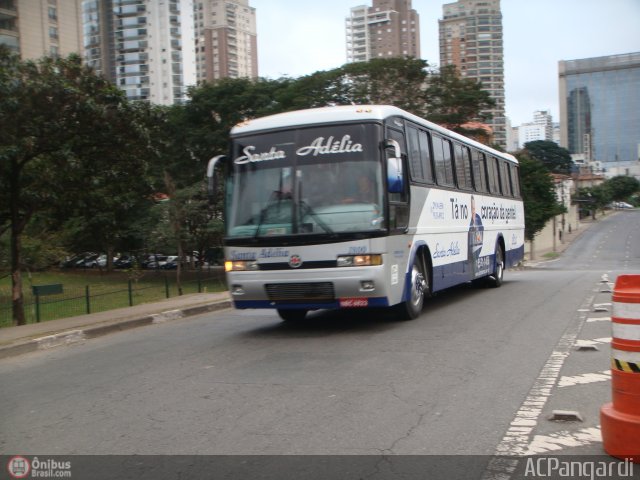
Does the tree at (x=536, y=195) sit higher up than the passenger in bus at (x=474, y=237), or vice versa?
the tree at (x=536, y=195)

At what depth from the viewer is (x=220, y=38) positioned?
166500mm

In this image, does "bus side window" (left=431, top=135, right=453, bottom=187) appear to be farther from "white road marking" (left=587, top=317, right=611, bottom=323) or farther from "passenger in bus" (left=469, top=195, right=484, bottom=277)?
"white road marking" (left=587, top=317, right=611, bottom=323)

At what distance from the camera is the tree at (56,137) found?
12398 mm

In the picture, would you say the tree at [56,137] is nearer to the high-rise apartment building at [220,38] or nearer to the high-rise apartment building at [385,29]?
the high-rise apartment building at [220,38]

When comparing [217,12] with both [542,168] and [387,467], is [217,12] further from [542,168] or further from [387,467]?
[387,467]

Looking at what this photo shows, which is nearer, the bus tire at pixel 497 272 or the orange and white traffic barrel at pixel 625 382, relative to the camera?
the orange and white traffic barrel at pixel 625 382

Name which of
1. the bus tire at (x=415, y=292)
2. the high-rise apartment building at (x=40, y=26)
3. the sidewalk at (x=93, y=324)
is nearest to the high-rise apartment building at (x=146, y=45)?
the high-rise apartment building at (x=40, y=26)

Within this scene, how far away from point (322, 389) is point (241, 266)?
3.74 meters

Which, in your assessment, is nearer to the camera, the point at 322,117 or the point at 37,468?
the point at 37,468

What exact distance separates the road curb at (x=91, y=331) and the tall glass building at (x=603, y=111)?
166 meters

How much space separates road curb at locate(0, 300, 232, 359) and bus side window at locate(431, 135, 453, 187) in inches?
245

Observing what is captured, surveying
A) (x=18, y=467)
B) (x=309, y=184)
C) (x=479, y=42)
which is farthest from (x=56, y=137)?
(x=479, y=42)

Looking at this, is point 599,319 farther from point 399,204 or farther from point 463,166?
point 463,166

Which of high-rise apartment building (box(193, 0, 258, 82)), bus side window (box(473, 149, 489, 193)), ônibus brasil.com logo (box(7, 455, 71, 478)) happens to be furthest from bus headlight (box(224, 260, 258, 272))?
high-rise apartment building (box(193, 0, 258, 82))
